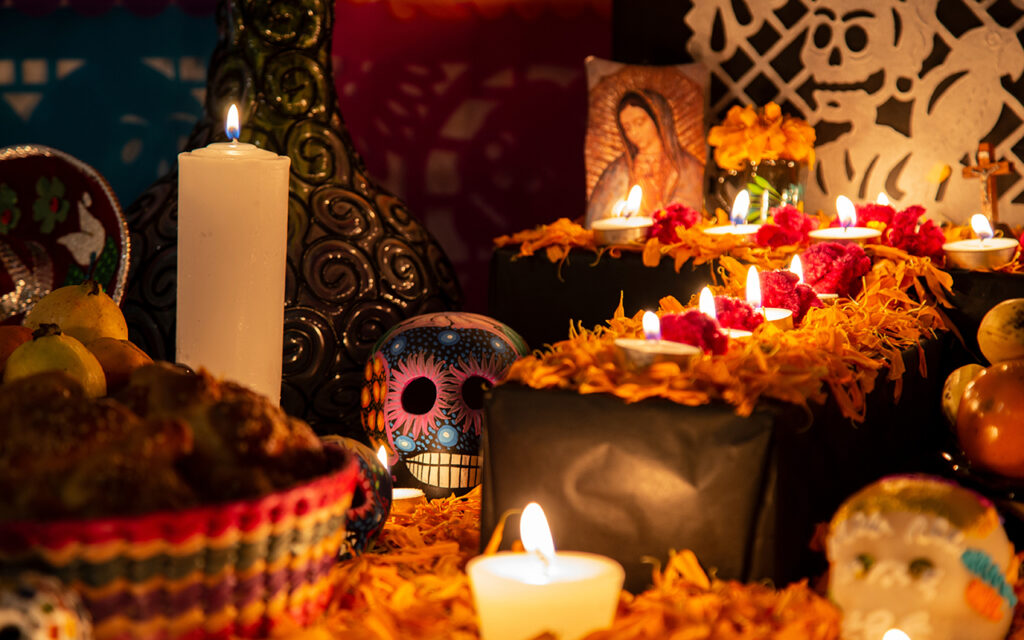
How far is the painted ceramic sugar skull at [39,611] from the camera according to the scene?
810mm

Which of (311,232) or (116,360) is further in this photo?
(311,232)

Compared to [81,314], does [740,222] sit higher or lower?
higher

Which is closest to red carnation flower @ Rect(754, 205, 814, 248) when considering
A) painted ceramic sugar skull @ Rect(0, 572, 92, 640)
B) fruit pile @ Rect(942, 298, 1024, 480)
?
fruit pile @ Rect(942, 298, 1024, 480)

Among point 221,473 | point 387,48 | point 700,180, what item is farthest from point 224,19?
point 221,473

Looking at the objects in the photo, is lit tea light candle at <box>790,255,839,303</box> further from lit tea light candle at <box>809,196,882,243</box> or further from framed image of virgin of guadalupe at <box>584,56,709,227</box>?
framed image of virgin of guadalupe at <box>584,56,709,227</box>

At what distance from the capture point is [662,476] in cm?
124

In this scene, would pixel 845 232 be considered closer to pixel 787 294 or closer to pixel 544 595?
pixel 787 294

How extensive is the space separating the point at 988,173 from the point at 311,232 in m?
1.49

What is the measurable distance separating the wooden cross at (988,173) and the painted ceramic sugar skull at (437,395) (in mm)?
1286

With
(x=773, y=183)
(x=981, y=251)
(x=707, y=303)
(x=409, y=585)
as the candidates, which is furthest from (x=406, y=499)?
(x=773, y=183)

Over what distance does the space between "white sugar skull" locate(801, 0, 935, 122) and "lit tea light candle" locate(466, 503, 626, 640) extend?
6.64 feet

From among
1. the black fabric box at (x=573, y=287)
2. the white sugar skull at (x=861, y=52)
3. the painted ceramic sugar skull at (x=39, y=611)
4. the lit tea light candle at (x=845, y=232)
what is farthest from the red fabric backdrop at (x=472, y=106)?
the painted ceramic sugar skull at (x=39, y=611)

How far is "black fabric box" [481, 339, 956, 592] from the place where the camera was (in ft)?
3.97

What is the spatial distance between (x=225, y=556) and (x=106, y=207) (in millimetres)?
1218
